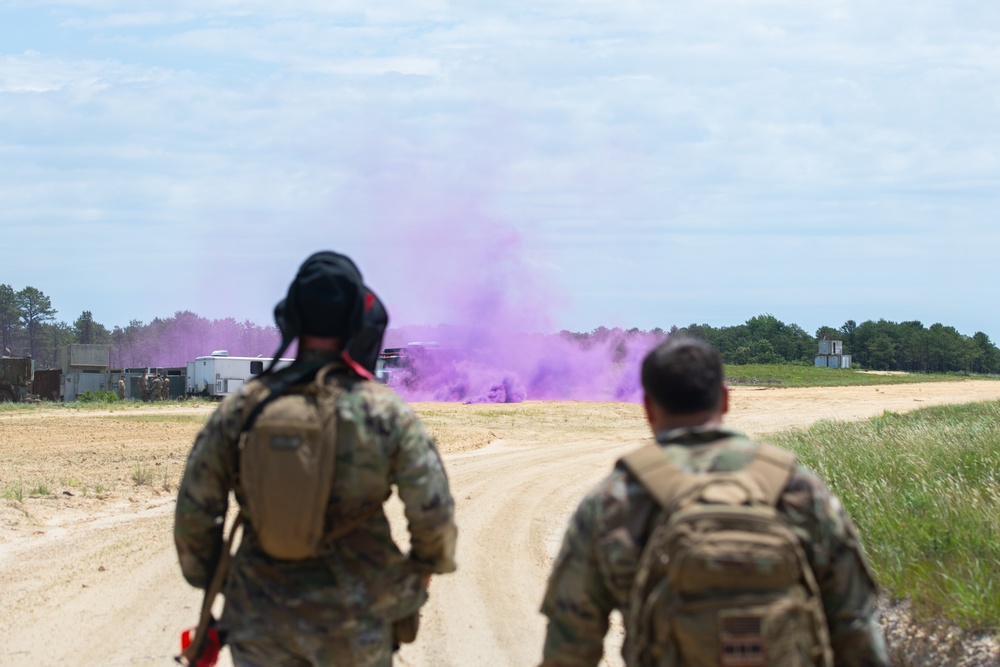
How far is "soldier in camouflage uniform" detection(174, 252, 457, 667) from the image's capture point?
139 inches

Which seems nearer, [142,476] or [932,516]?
[932,516]

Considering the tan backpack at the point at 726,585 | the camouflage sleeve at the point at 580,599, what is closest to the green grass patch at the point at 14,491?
the camouflage sleeve at the point at 580,599

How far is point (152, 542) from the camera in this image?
11070 millimetres

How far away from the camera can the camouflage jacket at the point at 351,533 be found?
354 cm

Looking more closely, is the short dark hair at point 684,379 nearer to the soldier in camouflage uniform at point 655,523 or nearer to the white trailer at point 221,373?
the soldier in camouflage uniform at point 655,523

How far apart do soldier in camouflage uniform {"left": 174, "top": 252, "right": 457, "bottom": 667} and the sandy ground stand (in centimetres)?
346

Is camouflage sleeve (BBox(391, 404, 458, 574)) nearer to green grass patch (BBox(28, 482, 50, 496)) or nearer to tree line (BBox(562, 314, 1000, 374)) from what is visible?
green grass patch (BBox(28, 482, 50, 496))

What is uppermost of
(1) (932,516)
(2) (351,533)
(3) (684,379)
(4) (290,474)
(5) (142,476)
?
(3) (684,379)

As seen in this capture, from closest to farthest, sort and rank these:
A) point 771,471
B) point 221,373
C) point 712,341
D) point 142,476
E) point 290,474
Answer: point 771,471 → point 290,474 → point 142,476 → point 221,373 → point 712,341

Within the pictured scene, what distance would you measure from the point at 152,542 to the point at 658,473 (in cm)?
938

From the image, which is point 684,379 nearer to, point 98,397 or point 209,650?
point 209,650

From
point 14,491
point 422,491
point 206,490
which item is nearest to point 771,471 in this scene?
point 422,491

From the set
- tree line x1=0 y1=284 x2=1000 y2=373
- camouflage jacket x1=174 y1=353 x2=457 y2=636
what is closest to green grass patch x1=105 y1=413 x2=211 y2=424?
camouflage jacket x1=174 y1=353 x2=457 y2=636

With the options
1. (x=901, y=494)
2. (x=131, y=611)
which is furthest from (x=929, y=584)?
(x=131, y=611)
